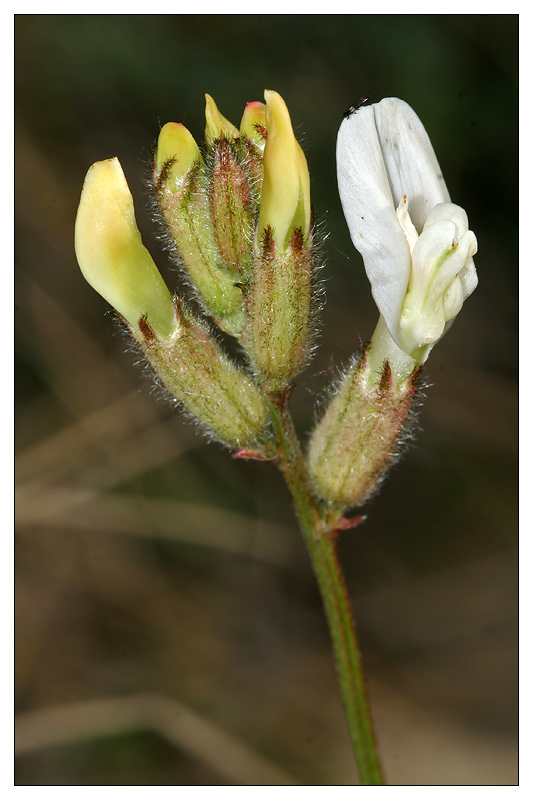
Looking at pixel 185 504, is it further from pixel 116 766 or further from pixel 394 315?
pixel 394 315

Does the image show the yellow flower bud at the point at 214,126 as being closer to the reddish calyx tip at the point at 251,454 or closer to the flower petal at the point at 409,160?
the flower petal at the point at 409,160

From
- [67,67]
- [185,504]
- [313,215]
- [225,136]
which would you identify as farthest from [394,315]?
[67,67]

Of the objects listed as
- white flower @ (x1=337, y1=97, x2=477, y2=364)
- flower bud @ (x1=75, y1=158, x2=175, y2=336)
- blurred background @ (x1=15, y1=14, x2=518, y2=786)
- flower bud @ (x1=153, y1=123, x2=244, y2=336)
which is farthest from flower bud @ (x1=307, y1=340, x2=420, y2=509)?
blurred background @ (x1=15, y1=14, x2=518, y2=786)

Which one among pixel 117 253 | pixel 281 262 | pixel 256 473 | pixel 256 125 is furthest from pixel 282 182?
pixel 256 473

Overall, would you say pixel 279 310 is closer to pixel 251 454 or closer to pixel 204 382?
pixel 204 382

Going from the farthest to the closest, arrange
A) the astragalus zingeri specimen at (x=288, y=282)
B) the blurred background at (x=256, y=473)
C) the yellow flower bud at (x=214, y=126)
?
the blurred background at (x=256, y=473) → the yellow flower bud at (x=214, y=126) → the astragalus zingeri specimen at (x=288, y=282)

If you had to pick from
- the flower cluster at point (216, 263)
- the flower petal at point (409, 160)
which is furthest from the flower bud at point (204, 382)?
the flower petal at point (409, 160)
